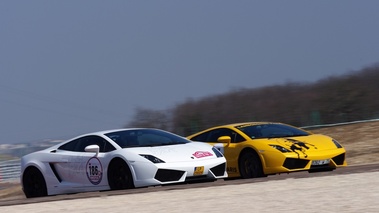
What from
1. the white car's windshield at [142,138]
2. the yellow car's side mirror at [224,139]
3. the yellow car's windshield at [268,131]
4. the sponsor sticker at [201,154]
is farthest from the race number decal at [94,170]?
the yellow car's windshield at [268,131]

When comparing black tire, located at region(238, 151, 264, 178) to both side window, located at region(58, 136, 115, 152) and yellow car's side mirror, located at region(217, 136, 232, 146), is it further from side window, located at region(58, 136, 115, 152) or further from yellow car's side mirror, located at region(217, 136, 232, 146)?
side window, located at region(58, 136, 115, 152)

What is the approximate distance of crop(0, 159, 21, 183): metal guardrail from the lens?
3005cm

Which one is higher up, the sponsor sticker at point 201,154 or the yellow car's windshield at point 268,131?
the yellow car's windshield at point 268,131

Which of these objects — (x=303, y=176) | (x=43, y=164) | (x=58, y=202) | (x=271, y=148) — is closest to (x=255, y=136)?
(x=271, y=148)

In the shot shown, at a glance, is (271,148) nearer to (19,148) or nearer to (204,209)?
(204,209)

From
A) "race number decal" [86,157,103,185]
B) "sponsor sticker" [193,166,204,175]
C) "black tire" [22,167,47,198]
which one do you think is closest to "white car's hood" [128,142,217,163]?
"sponsor sticker" [193,166,204,175]

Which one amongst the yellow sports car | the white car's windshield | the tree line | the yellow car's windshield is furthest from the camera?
the tree line

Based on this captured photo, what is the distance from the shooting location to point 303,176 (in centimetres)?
1198

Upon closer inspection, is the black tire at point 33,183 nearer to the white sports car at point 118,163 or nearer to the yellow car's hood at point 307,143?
the white sports car at point 118,163

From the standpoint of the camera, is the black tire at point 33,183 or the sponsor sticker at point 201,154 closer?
the sponsor sticker at point 201,154

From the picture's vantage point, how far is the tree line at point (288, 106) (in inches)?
1152

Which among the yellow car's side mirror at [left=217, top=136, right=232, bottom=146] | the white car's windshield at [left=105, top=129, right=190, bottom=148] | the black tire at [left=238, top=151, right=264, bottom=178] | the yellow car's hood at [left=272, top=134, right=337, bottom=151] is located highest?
the white car's windshield at [left=105, top=129, right=190, bottom=148]

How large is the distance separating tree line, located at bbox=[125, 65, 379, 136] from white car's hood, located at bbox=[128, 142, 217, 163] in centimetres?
1588

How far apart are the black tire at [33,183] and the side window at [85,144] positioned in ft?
2.07
